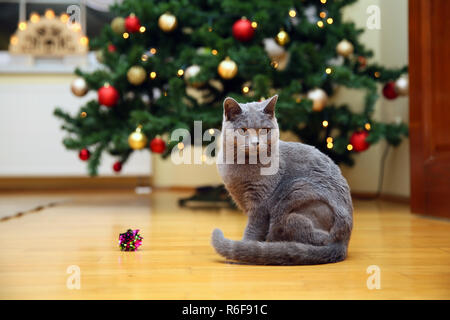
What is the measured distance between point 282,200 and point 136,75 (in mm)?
1289

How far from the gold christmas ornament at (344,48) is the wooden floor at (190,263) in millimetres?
801

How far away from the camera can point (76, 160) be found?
11.2 ft

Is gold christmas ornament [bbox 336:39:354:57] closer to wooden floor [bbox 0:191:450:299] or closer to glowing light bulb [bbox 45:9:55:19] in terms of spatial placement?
wooden floor [bbox 0:191:450:299]

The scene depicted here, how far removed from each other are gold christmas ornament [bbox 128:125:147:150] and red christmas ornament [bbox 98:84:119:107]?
215 mm

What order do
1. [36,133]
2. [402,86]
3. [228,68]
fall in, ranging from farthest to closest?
[36,133]
[402,86]
[228,68]

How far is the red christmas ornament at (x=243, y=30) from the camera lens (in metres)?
2.09

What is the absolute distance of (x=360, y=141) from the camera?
2.20 metres

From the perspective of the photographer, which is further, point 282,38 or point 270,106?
point 282,38

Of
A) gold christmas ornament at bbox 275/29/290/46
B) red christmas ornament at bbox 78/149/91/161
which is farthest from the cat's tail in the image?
red christmas ornament at bbox 78/149/91/161

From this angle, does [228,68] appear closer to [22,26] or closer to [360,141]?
[360,141]

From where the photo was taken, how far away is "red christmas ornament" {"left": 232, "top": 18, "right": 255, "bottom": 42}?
209cm

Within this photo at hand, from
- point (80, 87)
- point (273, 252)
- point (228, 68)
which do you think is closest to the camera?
point (273, 252)

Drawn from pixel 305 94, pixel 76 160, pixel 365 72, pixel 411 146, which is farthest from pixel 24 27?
pixel 411 146

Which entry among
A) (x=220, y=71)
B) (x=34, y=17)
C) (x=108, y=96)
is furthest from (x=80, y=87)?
(x=34, y=17)
